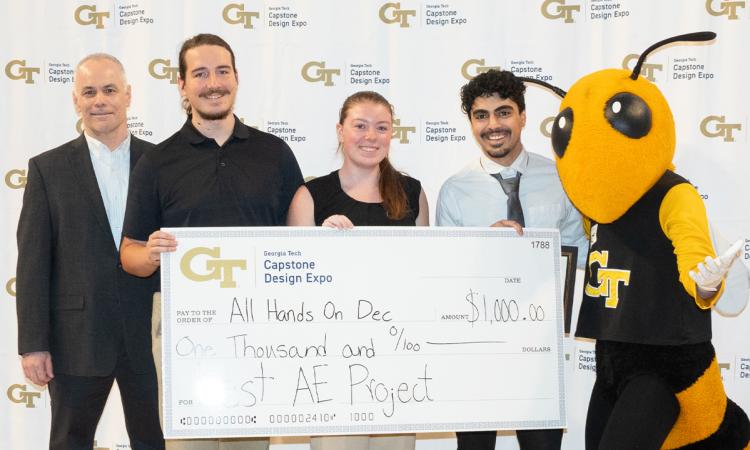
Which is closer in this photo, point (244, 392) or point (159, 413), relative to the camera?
point (244, 392)

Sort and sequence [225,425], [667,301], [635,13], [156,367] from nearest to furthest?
1. [667,301]
2. [225,425]
3. [156,367]
4. [635,13]

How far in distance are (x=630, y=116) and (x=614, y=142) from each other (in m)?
0.09

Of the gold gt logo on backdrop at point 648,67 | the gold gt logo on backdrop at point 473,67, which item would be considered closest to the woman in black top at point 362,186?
the gold gt logo on backdrop at point 473,67

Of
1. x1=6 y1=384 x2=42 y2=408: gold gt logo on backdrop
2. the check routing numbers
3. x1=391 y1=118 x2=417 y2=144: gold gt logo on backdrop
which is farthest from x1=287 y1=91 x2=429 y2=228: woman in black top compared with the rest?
x1=6 y1=384 x2=42 y2=408: gold gt logo on backdrop

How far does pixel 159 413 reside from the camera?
257 centimetres

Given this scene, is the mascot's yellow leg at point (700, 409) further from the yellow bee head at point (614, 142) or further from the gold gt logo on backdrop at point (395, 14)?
the gold gt logo on backdrop at point (395, 14)

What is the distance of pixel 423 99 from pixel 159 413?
5.50ft

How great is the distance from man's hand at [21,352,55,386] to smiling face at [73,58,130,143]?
0.80m

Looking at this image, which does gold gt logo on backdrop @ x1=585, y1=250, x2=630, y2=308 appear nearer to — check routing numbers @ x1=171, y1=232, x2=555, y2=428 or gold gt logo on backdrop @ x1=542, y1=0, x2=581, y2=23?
check routing numbers @ x1=171, y1=232, x2=555, y2=428

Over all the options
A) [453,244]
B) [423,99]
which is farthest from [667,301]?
[423,99]

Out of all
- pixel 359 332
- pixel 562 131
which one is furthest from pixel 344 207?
pixel 562 131

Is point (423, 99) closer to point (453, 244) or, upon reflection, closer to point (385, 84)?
point (385, 84)

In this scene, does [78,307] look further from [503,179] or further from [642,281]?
[642,281]

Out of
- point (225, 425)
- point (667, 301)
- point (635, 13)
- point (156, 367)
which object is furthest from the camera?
point (635, 13)
